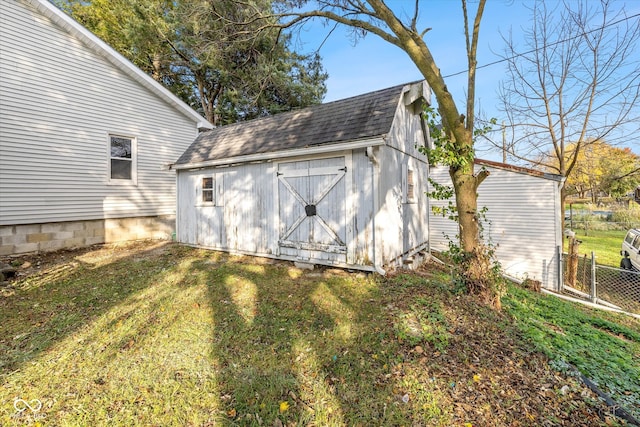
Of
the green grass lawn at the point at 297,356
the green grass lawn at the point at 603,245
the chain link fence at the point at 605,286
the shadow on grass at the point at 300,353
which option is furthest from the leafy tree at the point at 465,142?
the green grass lawn at the point at 603,245

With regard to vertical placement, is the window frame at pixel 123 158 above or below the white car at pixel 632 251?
above

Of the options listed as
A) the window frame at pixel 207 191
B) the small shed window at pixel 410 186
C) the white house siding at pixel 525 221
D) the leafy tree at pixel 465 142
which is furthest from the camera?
the white house siding at pixel 525 221

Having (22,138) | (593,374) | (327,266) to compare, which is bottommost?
(593,374)

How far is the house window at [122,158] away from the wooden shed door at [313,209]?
6297 mm

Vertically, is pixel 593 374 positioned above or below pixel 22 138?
below

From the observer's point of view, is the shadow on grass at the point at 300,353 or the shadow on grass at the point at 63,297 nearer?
the shadow on grass at the point at 300,353

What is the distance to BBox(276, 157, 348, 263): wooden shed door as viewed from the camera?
6.01 meters

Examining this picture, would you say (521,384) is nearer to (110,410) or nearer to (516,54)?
(110,410)

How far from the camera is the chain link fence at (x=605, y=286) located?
7848 millimetres

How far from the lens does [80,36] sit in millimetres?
A: 8680

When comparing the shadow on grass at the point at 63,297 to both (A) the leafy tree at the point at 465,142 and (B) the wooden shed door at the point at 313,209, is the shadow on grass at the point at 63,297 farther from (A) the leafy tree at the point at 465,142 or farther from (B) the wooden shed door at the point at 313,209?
(A) the leafy tree at the point at 465,142

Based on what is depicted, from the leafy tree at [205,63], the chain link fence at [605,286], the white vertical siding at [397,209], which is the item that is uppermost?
the leafy tree at [205,63]

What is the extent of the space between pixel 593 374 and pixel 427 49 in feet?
17.0

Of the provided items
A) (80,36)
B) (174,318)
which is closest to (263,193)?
(174,318)
